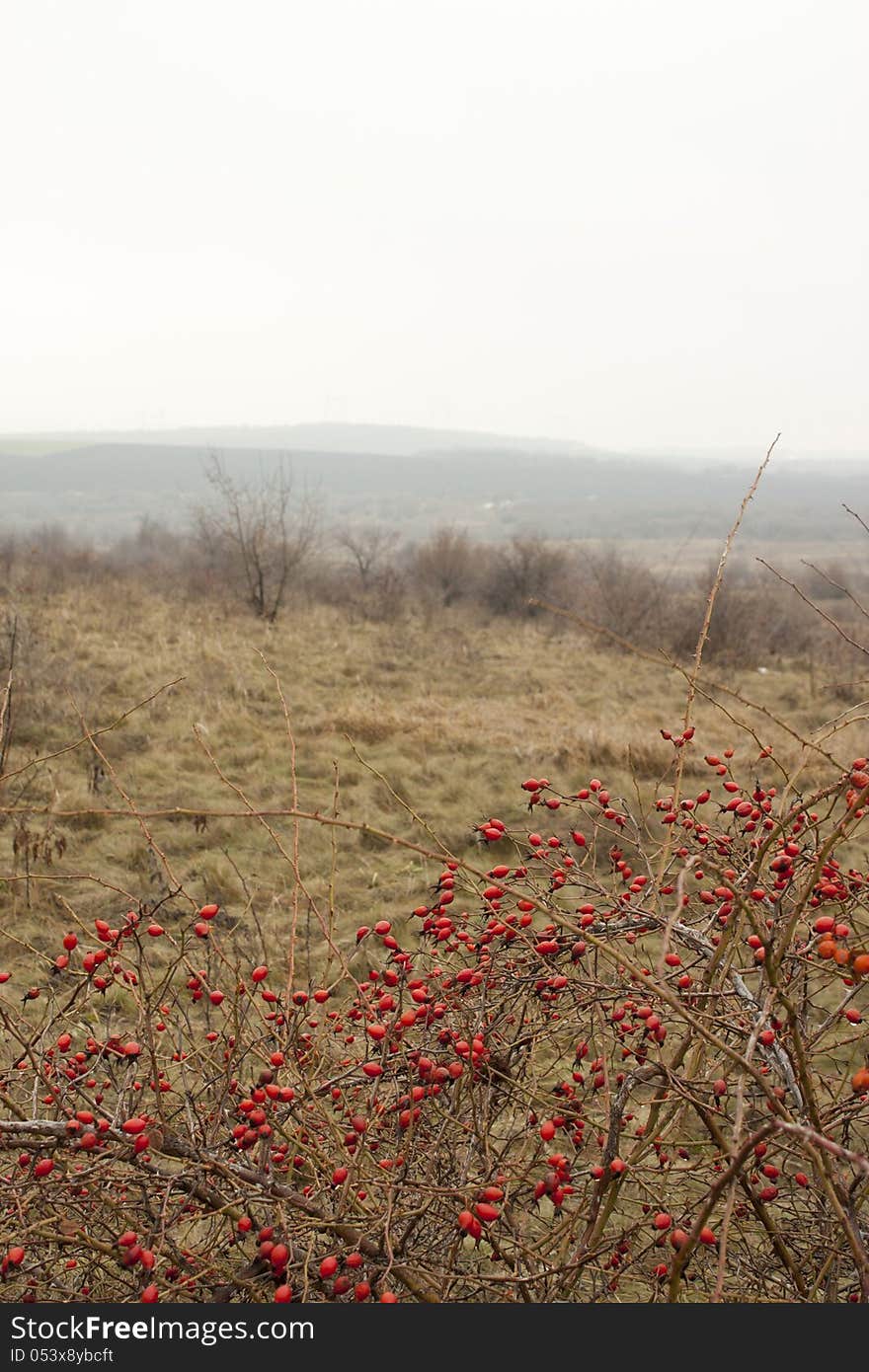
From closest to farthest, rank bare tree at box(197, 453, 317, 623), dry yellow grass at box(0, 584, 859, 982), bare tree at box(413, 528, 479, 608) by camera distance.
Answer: dry yellow grass at box(0, 584, 859, 982) < bare tree at box(197, 453, 317, 623) < bare tree at box(413, 528, 479, 608)

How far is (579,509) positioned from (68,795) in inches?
3593

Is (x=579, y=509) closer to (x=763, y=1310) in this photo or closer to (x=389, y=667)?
(x=389, y=667)

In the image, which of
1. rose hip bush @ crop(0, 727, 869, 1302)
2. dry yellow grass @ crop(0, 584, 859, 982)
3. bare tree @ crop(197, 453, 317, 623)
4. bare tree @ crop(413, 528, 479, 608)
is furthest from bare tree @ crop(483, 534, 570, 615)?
rose hip bush @ crop(0, 727, 869, 1302)

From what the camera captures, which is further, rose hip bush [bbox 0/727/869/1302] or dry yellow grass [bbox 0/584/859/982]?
dry yellow grass [bbox 0/584/859/982]

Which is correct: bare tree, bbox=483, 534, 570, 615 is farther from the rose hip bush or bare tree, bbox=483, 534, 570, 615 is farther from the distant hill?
the distant hill

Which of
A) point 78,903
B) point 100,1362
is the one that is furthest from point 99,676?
point 100,1362

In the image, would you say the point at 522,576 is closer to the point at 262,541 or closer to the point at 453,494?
the point at 262,541

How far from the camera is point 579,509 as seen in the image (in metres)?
92.6

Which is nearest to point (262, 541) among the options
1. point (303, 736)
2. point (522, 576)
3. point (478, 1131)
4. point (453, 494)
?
point (522, 576)

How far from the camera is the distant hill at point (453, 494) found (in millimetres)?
73562

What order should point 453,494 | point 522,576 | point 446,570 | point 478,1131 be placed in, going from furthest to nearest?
point 453,494
point 446,570
point 522,576
point 478,1131

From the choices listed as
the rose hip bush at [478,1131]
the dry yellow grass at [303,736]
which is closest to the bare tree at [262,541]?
the dry yellow grass at [303,736]

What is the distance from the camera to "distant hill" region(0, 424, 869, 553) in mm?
73562

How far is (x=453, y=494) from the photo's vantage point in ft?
355
